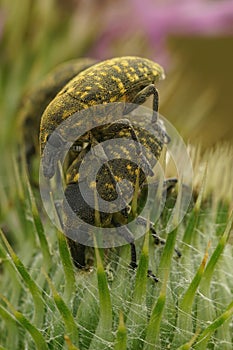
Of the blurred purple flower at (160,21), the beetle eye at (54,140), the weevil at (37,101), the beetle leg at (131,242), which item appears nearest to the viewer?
the beetle leg at (131,242)

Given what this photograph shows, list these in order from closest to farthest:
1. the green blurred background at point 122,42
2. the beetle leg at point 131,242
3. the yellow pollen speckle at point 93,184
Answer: the yellow pollen speckle at point 93,184 < the beetle leg at point 131,242 < the green blurred background at point 122,42

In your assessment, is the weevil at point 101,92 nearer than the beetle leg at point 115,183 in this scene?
No

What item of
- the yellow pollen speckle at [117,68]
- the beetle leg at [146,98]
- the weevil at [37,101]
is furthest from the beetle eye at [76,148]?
the weevil at [37,101]

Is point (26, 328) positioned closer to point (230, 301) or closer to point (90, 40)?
point (230, 301)

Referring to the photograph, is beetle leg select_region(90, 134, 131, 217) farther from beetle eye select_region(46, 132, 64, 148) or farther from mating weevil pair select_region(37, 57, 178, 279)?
beetle eye select_region(46, 132, 64, 148)

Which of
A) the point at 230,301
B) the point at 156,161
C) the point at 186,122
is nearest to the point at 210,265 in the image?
the point at 230,301

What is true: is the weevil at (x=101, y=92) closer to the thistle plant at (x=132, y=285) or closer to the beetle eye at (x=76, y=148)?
the beetle eye at (x=76, y=148)

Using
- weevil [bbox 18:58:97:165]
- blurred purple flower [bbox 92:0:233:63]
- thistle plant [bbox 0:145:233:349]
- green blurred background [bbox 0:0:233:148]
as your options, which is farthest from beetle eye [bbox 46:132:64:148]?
blurred purple flower [bbox 92:0:233:63]
